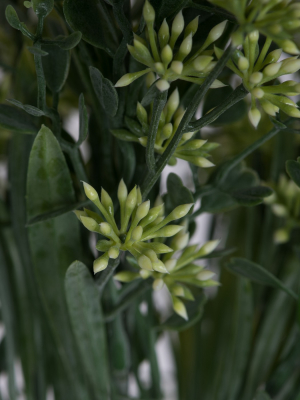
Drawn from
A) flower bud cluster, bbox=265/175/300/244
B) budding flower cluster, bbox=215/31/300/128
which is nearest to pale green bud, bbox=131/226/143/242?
budding flower cluster, bbox=215/31/300/128

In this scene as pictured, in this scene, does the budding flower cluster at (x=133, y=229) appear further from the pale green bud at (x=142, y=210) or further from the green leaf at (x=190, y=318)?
the green leaf at (x=190, y=318)

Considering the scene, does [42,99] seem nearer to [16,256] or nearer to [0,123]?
[0,123]

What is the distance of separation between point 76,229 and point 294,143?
261 millimetres

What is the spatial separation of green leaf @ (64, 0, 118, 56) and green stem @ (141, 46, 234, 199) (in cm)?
8

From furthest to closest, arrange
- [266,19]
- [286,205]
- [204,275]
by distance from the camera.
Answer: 1. [286,205]
2. [204,275]
3. [266,19]

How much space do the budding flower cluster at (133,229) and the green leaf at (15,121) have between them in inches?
3.3

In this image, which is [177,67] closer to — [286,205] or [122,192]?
[122,192]

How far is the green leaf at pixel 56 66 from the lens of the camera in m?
0.32

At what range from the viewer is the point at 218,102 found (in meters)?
0.34

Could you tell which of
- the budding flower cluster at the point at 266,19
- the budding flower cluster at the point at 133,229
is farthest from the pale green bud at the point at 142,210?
the budding flower cluster at the point at 266,19

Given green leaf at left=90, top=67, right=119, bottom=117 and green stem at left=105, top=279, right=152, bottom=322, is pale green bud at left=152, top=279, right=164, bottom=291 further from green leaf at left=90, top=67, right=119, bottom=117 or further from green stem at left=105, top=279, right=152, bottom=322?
green leaf at left=90, top=67, right=119, bottom=117

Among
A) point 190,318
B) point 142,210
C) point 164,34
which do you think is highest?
point 164,34

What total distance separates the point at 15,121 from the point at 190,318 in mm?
215

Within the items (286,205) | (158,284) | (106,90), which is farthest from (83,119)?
(286,205)
